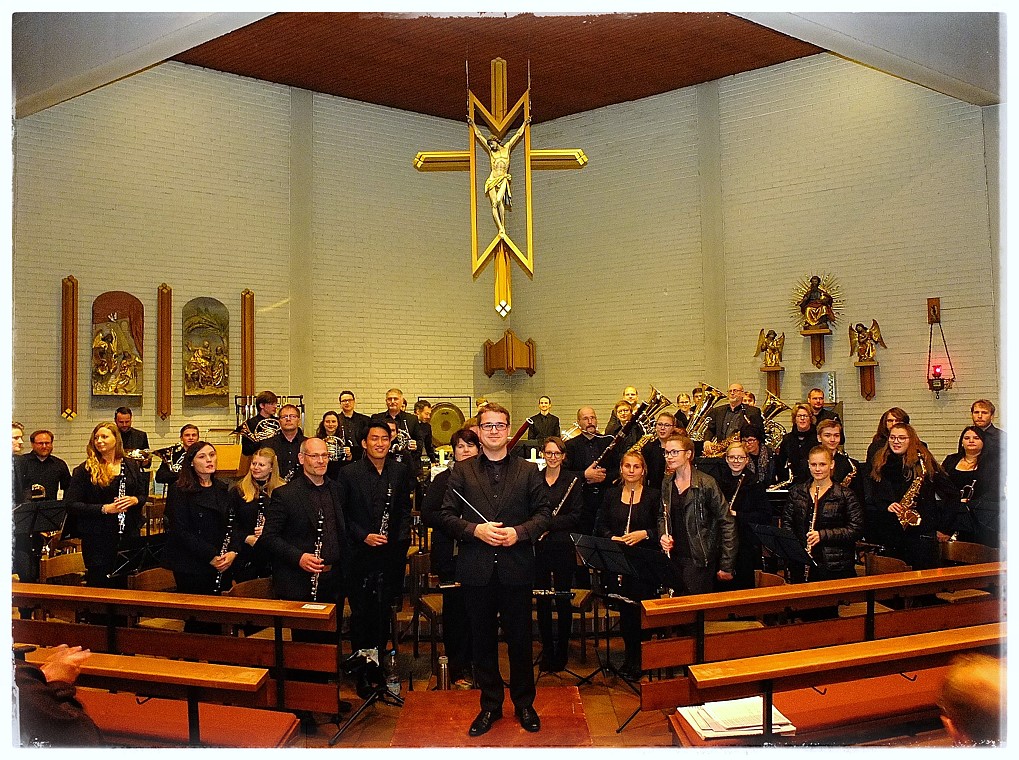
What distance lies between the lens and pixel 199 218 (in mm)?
10375

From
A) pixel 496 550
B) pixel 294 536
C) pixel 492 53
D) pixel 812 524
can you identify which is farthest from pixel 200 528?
pixel 492 53

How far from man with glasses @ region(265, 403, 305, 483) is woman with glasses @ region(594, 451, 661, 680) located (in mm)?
2945

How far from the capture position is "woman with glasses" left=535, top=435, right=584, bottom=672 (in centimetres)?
547

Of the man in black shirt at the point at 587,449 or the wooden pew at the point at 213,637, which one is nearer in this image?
the wooden pew at the point at 213,637

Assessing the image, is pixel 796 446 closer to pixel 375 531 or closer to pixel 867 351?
pixel 867 351

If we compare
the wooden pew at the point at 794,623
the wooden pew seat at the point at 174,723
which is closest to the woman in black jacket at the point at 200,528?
the wooden pew seat at the point at 174,723

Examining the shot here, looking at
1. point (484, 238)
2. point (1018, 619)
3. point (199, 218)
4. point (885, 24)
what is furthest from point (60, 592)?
point (484, 238)

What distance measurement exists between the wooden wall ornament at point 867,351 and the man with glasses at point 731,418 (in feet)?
4.99

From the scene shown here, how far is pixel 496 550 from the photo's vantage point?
4211 mm

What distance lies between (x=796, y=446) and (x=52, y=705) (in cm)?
691

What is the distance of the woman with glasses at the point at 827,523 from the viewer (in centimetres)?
518

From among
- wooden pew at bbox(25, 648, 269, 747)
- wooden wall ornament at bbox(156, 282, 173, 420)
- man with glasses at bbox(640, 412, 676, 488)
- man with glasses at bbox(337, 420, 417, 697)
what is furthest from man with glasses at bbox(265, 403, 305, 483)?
wooden pew at bbox(25, 648, 269, 747)

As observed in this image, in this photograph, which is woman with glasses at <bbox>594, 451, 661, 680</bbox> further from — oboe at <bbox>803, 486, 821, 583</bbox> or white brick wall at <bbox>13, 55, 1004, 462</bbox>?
white brick wall at <bbox>13, 55, 1004, 462</bbox>

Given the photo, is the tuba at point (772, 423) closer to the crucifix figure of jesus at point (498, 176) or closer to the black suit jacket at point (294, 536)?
the crucifix figure of jesus at point (498, 176)
